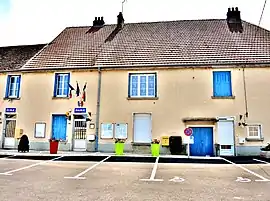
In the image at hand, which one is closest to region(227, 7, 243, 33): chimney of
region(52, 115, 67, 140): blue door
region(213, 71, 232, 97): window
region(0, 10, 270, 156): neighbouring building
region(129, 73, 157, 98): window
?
region(0, 10, 270, 156): neighbouring building

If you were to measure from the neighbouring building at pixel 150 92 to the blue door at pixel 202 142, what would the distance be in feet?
0.20

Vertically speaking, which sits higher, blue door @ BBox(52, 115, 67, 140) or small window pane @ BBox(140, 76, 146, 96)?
small window pane @ BBox(140, 76, 146, 96)

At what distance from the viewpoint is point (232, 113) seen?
54.3 ft

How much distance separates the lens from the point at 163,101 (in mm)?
17344

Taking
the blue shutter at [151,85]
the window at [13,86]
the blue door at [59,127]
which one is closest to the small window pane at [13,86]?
the window at [13,86]

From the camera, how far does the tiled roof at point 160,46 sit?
1781 cm

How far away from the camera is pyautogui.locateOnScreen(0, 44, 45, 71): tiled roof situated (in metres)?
20.6

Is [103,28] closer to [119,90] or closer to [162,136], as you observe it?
[119,90]

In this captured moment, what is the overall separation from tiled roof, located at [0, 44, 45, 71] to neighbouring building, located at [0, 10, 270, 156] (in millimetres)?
1107

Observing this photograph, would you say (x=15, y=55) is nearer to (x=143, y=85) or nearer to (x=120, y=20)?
(x=120, y=20)

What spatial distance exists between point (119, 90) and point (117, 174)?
29.4 ft

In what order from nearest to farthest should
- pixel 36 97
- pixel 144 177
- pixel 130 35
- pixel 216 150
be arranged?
1. pixel 144 177
2. pixel 216 150
3. pixel 36 97
4. pixel 130 35

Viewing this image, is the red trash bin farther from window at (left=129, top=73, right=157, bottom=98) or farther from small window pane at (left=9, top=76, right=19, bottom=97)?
small window pane at (left=9, top=76, right=19, bottom=97)

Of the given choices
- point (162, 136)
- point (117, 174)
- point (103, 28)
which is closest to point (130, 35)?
point (103, 28)
